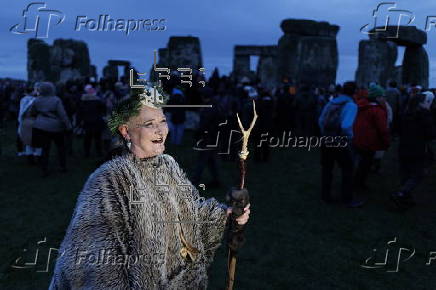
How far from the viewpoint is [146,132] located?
7.57 feet

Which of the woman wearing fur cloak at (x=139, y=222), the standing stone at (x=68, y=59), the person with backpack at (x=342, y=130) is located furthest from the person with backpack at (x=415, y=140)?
the standing stone at (x=68, y=59)

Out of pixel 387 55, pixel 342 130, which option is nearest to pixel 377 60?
pixel 387 55

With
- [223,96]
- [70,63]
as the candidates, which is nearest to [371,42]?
[223,96]

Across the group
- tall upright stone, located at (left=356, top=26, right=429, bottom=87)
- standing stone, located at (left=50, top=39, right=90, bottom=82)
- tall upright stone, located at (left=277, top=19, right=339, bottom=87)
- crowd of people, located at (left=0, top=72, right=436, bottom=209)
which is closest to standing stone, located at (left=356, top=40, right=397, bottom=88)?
tall upright stone, located at (left=356, top=26, right=429, bottom=87)

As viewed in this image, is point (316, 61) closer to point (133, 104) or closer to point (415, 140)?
point (415, 140)

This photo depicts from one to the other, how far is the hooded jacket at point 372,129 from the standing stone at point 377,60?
11.0 meters

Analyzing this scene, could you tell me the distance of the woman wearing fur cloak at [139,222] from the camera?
2084 millimetres

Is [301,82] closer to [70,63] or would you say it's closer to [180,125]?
[180,125]

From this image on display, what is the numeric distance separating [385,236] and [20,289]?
440 centimetres

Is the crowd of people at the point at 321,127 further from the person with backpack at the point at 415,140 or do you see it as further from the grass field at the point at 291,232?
the grass field at the point at 291,232

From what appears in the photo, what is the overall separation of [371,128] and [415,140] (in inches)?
29.8

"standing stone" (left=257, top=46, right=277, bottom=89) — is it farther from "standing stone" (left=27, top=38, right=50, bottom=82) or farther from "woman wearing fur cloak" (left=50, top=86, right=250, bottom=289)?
"woman wearing fur cloak" (left=50, top=86, right=250, bottom=289)

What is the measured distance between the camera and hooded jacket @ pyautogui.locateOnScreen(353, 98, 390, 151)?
750 centimetres

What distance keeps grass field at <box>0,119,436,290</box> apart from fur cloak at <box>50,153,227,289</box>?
7.37 ft
